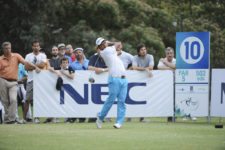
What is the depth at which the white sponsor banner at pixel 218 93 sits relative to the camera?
24.5 meters

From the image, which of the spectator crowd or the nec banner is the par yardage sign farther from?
the spectator crowd

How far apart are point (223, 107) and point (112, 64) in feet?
15.3

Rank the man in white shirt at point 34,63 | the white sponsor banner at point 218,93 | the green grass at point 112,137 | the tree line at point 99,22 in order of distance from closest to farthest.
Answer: the green grass at point 112,137 → the white sponsor banner at point 218,93 → the man in white shirt at point 34,63 → the tree line at point 99,22

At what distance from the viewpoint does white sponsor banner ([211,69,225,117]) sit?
2448 centimetres

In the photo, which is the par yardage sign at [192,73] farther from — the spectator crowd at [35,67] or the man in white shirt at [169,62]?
the man in white shirt at [169,62]

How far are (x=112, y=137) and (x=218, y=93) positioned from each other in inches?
285

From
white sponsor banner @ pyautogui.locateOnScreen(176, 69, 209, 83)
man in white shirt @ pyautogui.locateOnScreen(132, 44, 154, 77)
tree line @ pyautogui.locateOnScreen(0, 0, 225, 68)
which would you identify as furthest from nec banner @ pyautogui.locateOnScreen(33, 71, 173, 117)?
tree line @ pyautogui.locateOnScreen(0, 0, 225, 68)

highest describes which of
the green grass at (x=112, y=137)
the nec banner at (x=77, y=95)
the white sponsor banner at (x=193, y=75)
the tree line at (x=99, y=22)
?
the tree line at (x=99, y=22)

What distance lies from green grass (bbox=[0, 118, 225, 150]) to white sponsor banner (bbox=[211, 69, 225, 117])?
2262 mm

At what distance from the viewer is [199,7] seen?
52.1m

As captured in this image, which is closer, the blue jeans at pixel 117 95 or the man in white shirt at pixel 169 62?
the blue jeans at pixel 117 95

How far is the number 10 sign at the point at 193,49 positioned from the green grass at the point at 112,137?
2635mm

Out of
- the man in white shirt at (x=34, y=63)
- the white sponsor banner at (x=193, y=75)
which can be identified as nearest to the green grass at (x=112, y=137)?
the white sponsor banner at (x=193, y=75)

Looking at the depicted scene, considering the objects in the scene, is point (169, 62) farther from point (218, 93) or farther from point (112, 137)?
point (112, 137)
